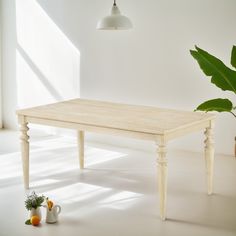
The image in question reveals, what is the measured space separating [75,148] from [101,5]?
1554mm

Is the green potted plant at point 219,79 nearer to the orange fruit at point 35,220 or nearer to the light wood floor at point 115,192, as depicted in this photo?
the light wood floor at point 115,192

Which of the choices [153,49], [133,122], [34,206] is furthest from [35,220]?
[153,49]

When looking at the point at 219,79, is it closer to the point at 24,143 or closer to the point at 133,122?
the point at 133,122

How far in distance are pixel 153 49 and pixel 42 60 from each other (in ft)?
4.80

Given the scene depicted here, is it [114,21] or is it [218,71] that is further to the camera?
[114,21]

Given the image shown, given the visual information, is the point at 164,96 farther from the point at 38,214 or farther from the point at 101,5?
the point at 38,214

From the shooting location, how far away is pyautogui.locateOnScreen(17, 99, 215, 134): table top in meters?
4.16

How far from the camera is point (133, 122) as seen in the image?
4.25 m

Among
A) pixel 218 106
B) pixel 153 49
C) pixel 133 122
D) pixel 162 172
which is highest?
pixel 153 49

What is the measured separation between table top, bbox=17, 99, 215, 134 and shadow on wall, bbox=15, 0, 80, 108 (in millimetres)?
1690

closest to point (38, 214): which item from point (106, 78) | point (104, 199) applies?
point (104, 199)

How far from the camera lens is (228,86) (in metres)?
3.92

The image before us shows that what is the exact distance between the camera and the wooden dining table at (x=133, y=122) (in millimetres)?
4043

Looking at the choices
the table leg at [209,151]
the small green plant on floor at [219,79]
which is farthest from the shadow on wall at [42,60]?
the small green plant on floor at [219,79]
